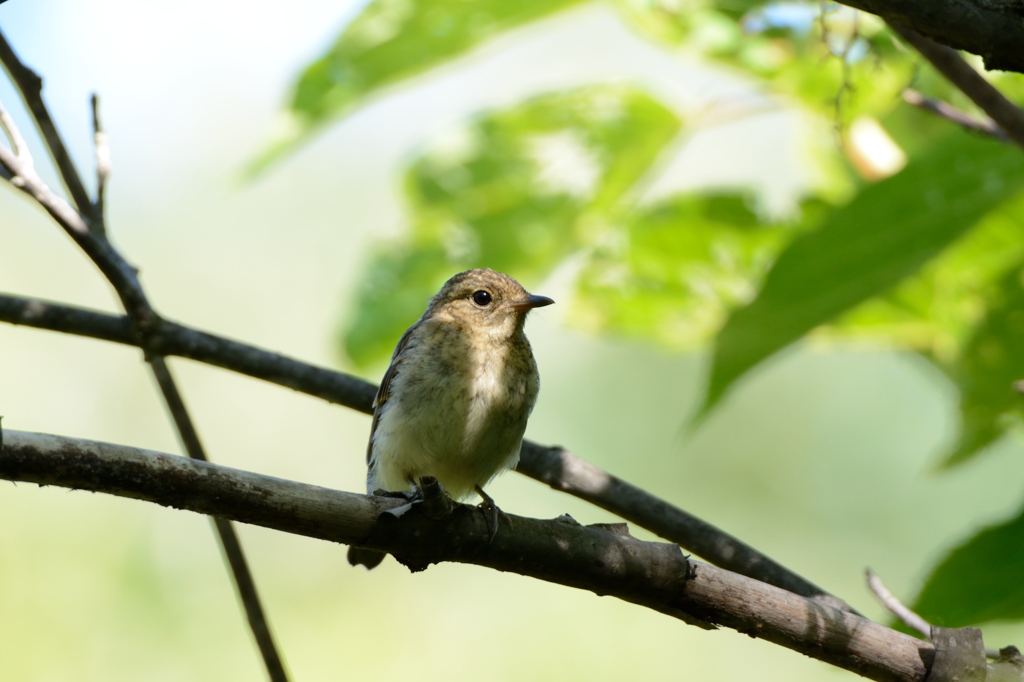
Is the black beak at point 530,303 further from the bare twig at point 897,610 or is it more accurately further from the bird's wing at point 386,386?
the bare twig at point 897,610

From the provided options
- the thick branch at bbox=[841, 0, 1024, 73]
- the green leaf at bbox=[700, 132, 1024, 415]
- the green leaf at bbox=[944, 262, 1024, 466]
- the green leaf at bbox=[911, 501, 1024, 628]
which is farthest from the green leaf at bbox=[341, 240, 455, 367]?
the thick branch at bbox=[841, 0, 1024, 73]

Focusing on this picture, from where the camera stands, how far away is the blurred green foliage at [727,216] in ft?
9.25

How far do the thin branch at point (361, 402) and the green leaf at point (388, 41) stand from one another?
0.64 m

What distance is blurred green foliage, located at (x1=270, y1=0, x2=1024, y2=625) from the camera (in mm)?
2818

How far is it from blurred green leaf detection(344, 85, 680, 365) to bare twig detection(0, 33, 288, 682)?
835 mm

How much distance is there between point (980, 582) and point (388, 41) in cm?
236

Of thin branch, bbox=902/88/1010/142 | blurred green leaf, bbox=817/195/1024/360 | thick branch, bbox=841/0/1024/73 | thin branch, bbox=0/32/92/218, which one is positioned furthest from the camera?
blurred green leaf, bbox=817/195/1024/360

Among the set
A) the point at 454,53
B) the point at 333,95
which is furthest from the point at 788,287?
the point at 333,95

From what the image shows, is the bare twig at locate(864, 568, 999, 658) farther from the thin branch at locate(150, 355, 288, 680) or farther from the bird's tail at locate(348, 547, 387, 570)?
the bird's tail at locate(348, 547, 387, 570)

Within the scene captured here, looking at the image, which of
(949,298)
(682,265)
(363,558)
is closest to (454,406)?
(363,558)

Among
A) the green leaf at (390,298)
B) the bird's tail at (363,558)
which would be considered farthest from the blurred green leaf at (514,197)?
the bird's tail at (363,558)

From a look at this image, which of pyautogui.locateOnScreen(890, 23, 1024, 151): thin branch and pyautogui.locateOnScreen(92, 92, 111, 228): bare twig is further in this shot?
pyautogui.locateOnScreen(92, 92, 111, 228): bare twig

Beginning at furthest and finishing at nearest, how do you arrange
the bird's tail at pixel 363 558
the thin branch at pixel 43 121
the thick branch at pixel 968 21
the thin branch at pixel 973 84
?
the bird's tail at pixel 363 558 < the thin branch at pixel 43 121 < the thin branch at pixel 973 84 < the thick branch at pixel 968 21

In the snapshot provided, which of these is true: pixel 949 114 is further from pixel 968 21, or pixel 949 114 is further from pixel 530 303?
pixel 530 303
